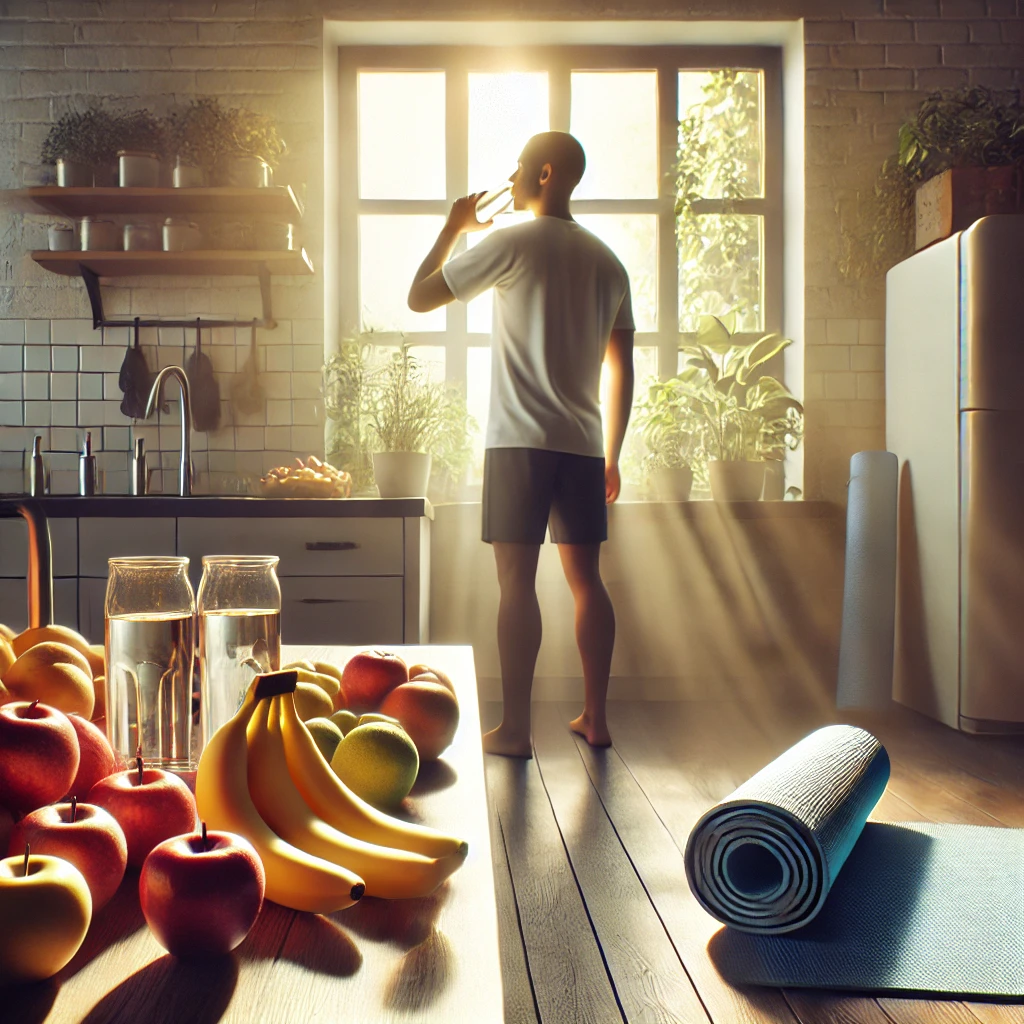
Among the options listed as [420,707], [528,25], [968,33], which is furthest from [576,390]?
[968,33]

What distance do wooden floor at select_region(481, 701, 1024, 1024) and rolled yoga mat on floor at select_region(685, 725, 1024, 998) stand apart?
0.13 feet

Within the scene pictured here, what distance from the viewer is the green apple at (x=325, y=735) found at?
0.70m

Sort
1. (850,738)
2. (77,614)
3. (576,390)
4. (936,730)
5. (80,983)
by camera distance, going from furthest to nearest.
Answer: (936,730)
(77,614)
(576,390)
(850,738)
(80,983)

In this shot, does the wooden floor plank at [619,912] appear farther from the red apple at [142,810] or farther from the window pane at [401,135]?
the window pane at [401,135]

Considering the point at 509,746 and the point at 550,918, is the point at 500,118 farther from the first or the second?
the point at 550,918

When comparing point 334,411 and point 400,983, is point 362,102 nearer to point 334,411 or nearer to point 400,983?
point 334,411

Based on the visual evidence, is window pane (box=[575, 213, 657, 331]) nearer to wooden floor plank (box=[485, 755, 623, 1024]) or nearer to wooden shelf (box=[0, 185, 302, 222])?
wooden shelf (box=[0, 185, 302, 222])

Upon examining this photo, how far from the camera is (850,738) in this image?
1.76m

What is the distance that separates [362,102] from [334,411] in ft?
4.67

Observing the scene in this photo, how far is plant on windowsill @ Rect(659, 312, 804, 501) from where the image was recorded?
345 cm

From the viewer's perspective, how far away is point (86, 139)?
3459 millimetres

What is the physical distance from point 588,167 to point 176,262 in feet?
5.77

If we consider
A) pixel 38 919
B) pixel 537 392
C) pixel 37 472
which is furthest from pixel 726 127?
pixel 38 919

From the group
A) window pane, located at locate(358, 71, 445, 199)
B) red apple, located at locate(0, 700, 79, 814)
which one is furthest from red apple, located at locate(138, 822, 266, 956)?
window pane, located at locate(358, 71, 445, 199)
